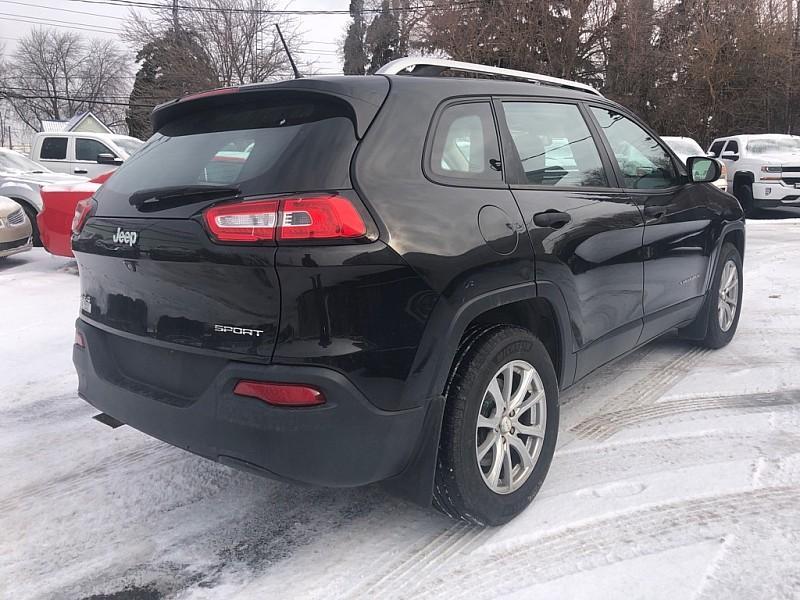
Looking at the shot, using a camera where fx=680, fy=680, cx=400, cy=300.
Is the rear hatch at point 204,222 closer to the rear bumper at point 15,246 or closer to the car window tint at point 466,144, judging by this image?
the car window tint at point 466,144

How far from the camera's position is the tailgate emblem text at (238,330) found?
2150 mm

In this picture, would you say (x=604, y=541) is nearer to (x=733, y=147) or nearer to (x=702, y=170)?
(x=702, y=170)

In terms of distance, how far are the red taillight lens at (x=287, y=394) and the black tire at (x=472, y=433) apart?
536mm

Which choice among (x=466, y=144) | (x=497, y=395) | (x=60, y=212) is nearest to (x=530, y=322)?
(x=497, y=395)

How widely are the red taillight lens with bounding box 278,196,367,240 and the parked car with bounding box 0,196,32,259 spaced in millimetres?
7601

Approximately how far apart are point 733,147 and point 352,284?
53.3 ft

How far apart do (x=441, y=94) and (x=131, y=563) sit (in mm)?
2104

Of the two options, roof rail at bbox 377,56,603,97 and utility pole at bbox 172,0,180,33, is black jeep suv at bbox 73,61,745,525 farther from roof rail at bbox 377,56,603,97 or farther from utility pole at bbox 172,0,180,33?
utility pole at bbox 172,0,180,33

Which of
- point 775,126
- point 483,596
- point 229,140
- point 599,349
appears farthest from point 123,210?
point 775,126

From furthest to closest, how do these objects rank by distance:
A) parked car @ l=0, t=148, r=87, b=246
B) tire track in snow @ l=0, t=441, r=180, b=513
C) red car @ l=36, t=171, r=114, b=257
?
parked car @ l=0, t=148, r=87, b=246 → red car @ l=36, t=171, r=114, b=257 → tire track in snow @ l=0, t=441, r=180, b=513

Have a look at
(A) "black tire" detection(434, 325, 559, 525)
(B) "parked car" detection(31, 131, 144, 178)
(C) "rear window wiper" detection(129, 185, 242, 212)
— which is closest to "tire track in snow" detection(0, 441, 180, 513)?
(C) "rear window wiper" detection(129, 185, 242, 212)

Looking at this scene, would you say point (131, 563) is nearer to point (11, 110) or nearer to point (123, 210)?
point (123, 210)

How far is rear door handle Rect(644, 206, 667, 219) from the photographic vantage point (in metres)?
3.70

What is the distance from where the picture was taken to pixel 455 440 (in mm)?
2404
